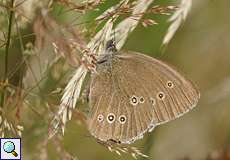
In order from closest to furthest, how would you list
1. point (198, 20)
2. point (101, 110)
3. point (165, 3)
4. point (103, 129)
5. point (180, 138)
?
point (103, 129) < point (101, 110) < point (165, 3) < point (180, 138) < point (198, 20)

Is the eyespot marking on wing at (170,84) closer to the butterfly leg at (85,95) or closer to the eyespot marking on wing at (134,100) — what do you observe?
the eyespot marking on wing at (134,100)

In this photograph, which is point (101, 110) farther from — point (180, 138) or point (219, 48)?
point (219, 48)

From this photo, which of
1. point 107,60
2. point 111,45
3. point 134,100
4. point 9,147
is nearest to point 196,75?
point 134,100

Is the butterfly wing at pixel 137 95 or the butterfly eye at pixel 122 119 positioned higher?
the butterfly wing at pixel 137 95

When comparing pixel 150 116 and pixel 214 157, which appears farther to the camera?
pixel 214 157

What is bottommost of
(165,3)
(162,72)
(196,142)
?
(196,142)

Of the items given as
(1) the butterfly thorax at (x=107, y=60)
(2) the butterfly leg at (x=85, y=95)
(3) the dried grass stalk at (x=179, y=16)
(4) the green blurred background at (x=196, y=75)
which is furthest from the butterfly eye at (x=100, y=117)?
(4) the green blurred background at (x=196, y=75)

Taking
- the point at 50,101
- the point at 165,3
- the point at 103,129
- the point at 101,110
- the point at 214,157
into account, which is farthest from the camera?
the point at 165,3

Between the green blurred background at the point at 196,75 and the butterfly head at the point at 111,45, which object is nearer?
the butterfly head at the point at 111,45

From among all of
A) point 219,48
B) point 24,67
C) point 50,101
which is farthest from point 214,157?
point 219,48
